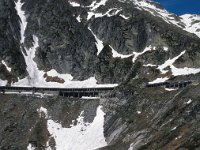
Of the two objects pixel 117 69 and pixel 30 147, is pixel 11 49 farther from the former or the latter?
pixel 30 147

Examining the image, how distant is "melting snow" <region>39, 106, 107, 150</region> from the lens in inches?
4820

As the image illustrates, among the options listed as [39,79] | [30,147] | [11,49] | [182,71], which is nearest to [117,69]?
[182,71]

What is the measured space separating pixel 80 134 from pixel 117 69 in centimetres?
4370

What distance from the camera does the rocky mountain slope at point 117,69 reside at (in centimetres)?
10481

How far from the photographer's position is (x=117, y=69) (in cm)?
16638

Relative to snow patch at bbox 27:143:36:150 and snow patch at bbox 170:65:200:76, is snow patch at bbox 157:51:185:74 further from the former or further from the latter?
snow patch at bbox 27:143:36:150

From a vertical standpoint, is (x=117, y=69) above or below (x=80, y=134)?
above

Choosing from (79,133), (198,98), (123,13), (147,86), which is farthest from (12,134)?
(123,13)

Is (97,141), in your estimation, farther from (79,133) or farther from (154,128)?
(154,128)

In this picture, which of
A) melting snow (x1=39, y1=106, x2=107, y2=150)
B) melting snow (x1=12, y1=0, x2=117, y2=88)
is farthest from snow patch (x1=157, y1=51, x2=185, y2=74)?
melting snow (x1=39, y1=106, x2=107, y2=150)

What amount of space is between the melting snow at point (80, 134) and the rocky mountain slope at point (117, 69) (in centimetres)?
141

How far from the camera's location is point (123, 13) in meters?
196

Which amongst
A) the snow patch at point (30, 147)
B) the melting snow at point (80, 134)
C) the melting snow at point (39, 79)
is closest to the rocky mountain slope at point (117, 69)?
the melting snow at point (39, 79)

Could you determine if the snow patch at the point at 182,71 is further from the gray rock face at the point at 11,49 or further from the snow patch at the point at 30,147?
the gray rock face at the point at 11,49
